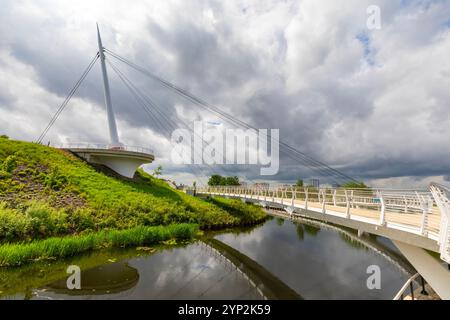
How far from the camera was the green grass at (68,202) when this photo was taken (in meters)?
15.2

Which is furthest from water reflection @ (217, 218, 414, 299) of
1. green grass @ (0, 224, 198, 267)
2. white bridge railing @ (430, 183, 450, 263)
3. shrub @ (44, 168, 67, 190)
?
shrub @ (44, 168, 67, 190)

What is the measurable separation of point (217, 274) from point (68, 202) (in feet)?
46.5

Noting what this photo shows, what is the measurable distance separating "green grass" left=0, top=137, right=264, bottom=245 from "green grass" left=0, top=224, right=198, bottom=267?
1.36 metres

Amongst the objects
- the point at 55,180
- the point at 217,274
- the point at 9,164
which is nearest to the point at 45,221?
the point at 55,180

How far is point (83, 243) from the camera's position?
1502 cm

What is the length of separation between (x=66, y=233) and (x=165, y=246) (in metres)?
6.42

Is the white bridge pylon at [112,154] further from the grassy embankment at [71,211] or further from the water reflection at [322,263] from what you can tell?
the water reflection at [322,263]

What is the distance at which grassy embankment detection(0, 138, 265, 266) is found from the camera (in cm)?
1394

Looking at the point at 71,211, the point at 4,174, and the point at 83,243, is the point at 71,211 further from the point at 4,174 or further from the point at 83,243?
the point at 4,174

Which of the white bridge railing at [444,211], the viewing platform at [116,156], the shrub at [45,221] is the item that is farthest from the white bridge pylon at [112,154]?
the white bridge railing at [444,211]

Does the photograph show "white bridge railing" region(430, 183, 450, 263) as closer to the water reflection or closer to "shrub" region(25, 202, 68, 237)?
the water reflection
